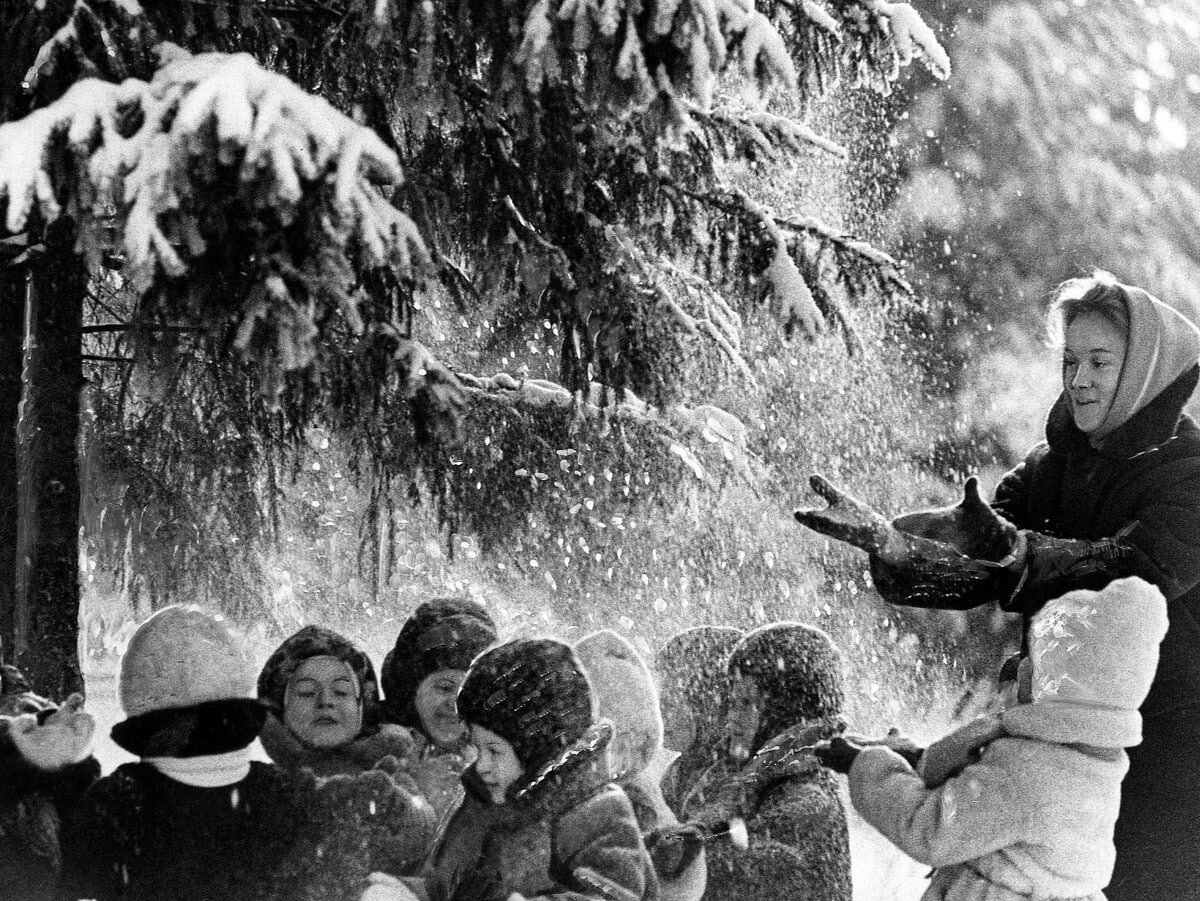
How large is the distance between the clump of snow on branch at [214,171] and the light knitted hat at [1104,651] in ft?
5.86

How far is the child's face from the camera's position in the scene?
3.64 m

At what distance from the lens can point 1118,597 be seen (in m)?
3.45

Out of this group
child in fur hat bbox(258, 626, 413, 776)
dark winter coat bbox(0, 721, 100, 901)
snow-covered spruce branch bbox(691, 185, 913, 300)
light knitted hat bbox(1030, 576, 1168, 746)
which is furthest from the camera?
snow-covered spruce branch bbox(691, 185, 913, 300)

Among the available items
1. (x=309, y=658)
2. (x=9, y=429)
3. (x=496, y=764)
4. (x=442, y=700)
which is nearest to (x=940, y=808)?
(x=496, y=764)

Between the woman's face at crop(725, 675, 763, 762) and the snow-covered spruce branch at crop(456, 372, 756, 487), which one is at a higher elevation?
the snow-covered spruce branch at crop(456, 372, 756, 487)

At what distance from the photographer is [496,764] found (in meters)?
3.65

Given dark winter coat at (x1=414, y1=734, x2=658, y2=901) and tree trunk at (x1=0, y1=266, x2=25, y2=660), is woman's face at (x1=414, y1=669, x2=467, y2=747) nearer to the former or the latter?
dark winter coat at (x1=414, y1=734, x2=658, y2=901)

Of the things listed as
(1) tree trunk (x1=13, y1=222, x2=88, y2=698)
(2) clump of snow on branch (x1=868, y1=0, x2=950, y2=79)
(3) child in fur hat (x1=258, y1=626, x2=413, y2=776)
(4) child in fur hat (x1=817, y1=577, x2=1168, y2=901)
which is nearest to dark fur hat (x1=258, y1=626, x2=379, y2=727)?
(3) child in fur hat (x1=258, y1=626, x2=413, y2=776)

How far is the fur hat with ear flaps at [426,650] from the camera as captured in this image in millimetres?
4398

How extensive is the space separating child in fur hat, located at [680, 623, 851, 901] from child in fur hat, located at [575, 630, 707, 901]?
0.07 meters

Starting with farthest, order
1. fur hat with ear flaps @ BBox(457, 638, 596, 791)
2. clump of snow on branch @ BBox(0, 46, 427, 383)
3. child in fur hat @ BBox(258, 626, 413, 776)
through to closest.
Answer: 1. child in fur hat @ BBox(258, 626, 413, 776)
2. fur hat with ear flaps @ BBox(457, 638, 596, 791)
3. clump of snow on branch @ BBox(0, 46, 427, 383)

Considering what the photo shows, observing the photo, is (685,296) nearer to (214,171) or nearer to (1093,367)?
(1093,367)

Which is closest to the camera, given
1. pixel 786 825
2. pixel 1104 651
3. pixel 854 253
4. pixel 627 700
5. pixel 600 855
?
pixel 1104 651

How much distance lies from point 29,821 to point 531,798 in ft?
4.60
